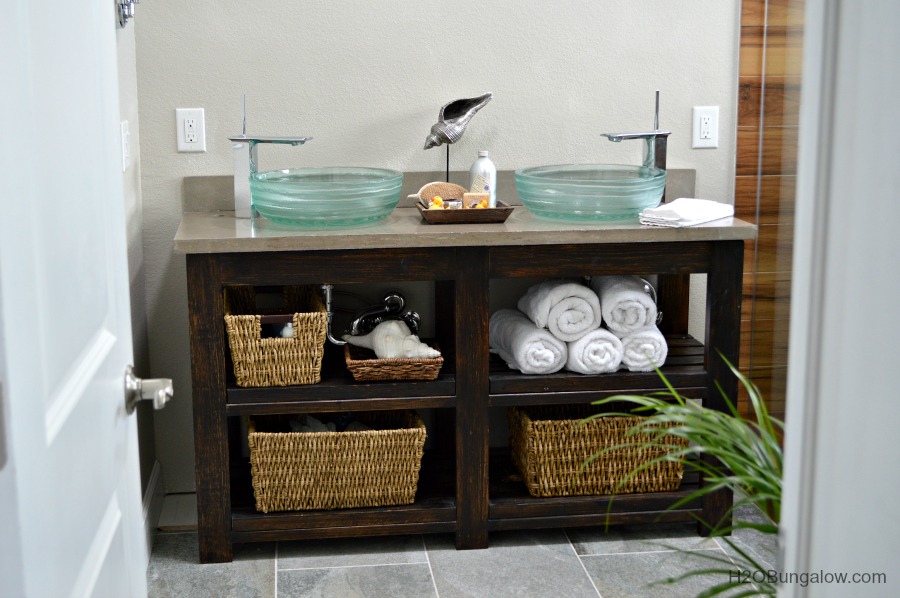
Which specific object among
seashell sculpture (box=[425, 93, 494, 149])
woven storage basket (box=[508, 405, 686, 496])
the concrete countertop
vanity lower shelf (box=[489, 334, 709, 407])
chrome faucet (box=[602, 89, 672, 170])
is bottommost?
woven storage basket (box=[508, 405, 686, 496])

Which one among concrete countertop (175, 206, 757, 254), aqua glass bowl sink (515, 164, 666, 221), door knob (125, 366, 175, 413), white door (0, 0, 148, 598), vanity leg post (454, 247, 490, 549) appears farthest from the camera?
aqua glass bowl sink (515, 164, 666, 221)

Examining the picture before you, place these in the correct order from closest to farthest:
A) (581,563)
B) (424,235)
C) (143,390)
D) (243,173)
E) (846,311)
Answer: (846,311), (143,390), (424,235), (581,563), (243,173)

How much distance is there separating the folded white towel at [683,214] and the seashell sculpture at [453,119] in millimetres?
563

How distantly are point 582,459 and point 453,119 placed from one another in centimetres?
102

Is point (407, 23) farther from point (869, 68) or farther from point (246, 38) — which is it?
point (869, 68)

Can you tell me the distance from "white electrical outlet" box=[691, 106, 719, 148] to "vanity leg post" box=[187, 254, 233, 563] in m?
1.53

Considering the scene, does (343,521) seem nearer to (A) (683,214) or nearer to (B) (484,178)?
(B) (484,178)

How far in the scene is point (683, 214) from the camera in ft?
8.50

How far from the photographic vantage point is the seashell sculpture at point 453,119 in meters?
2.81

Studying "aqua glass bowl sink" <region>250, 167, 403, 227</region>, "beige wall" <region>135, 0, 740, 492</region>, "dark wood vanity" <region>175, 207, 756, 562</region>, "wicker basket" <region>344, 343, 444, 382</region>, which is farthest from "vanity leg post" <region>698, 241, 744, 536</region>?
"aqua glass bowl sink" <region>250, 167, 403, 227</region>

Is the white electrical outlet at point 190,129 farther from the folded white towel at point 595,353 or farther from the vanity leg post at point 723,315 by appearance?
the vanity leg post at point 723,315

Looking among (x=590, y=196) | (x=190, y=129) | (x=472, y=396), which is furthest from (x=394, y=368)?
(x=190, y=129)

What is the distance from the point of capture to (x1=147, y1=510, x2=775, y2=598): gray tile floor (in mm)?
2480

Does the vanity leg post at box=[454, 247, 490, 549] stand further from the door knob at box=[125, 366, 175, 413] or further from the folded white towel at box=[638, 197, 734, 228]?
the door knob at box=[125, 366, 175, 413]
